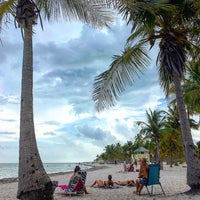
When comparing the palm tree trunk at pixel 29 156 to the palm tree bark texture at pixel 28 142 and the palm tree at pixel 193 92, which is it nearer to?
the palm tree bark texture at pixel 28 142

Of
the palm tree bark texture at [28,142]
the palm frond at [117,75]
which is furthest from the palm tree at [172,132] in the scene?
the palm tree bark texture at [28,142]

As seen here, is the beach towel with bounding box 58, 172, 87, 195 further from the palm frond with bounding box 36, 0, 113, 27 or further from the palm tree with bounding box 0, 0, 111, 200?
the palm frond with bounding box 36, 0, 113, 27

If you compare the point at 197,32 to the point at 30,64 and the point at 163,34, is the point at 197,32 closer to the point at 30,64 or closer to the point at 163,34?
the point at 163,34

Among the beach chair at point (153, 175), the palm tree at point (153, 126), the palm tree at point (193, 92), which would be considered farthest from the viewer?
the palm tree at point (153, 126)

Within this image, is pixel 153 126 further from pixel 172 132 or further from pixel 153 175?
pixel 153 175

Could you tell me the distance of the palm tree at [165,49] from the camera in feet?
28.0

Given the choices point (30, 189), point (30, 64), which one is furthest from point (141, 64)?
point (30, 189)

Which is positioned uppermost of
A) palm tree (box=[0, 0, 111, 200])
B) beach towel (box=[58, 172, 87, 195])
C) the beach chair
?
palm tree (box=[0, 0, 111, 200])

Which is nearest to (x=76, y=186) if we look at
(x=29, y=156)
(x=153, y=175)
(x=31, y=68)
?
(x=153, y=175)

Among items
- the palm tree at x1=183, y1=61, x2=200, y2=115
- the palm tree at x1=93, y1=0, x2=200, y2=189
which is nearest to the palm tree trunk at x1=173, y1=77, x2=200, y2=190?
the palm tree at x1=93, y1=0, x2=200, y2=189

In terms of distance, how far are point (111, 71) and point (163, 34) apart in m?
2.06

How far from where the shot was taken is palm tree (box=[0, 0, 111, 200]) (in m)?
6.69

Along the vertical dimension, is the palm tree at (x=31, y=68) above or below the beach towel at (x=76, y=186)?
above

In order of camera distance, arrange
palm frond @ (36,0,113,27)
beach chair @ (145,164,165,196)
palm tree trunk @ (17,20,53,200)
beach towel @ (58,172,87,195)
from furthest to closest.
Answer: beach towel @ (58,172,87,195), beach chair @ (145,164,165,196), palm frond @ (36,0,113,27), palm tree trunk @ (17,20,53,200)
